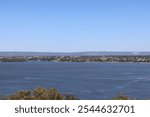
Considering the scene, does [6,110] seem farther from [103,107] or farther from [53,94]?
[53,94]

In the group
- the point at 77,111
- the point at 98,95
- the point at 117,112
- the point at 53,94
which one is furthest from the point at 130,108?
the point at 98,95

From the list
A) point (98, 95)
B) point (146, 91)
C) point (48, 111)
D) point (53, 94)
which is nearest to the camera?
point (48, 111)

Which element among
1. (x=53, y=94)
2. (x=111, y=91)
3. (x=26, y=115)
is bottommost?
(x=111, y=91)

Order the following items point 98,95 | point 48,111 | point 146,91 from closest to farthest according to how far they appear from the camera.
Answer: point 48,111
point 98,95
point 146,91

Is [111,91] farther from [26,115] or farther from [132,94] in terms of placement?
[26,115]

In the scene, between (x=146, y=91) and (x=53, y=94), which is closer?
(x=53, y=94)

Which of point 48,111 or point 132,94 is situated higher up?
point 48,111

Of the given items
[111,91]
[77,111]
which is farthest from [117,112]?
[111,91]

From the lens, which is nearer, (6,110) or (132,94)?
(6,110)

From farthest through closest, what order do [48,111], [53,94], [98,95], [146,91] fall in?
[146,91] < [98,95] < [53,94] < [48,111]
